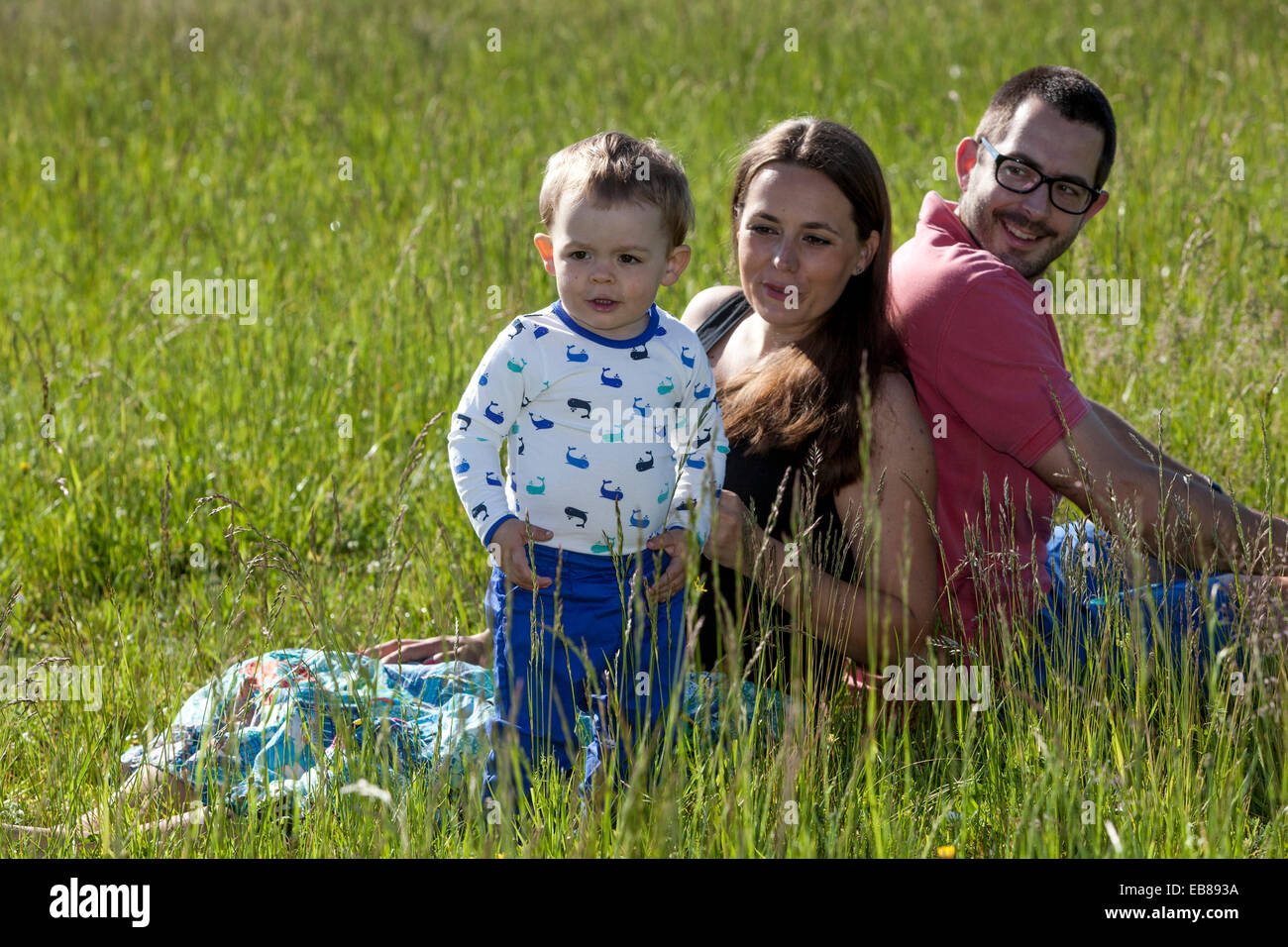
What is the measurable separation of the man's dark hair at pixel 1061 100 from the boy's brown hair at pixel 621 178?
3.37 feet

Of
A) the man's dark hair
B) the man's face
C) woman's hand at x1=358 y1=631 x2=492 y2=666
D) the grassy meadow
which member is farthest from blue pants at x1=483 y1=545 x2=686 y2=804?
the man's dark hair

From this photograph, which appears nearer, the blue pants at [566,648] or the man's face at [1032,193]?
the blue pants at [566,648]

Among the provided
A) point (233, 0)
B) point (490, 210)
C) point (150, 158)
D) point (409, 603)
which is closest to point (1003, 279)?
point (409, 603)

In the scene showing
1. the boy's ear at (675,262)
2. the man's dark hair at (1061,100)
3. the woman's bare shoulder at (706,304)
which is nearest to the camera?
the boy's ear at (675,262)

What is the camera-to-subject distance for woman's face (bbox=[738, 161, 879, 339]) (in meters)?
2.68

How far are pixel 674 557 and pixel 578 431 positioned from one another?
0.30m

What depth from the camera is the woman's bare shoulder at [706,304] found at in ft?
10.6

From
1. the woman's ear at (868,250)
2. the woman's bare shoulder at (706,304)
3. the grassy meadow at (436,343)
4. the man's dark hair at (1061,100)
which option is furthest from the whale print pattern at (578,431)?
the man's dark hair at (1061,100)

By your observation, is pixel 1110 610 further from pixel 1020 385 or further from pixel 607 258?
pixel 607 258

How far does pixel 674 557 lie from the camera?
2316 mm

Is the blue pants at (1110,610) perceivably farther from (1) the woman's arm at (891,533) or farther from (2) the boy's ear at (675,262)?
(2) the boy's ear at (675,262)

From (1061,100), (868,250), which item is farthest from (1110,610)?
(1061,100)

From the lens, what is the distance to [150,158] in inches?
268

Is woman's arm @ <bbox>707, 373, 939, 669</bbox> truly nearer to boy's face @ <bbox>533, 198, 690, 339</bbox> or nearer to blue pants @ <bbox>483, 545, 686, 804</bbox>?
blue pants @ <bbox>483, 545, 686, 804</bbox>
